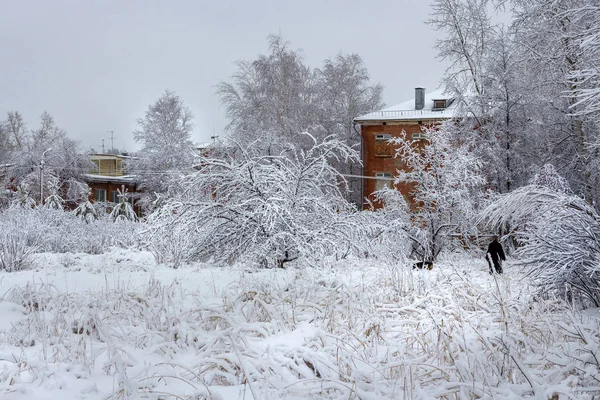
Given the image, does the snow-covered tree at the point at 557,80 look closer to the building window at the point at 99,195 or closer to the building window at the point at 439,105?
the building window at the point at 439,105

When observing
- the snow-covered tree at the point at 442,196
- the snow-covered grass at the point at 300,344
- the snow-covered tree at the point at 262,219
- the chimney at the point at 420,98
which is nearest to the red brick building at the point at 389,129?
the chimney at the point at 420,98

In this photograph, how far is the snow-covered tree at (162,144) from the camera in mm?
31875

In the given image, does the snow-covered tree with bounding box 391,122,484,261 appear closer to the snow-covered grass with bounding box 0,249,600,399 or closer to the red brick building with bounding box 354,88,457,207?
the snow-covered grass with bounding box 0,249,600,399

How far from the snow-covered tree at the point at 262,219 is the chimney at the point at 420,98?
22665 mm

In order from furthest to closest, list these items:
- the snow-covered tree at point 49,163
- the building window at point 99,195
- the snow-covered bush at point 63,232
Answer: the building window at point 99,195, the snow-covered tree at point 49,163, the snow-covered bush at point 63,232

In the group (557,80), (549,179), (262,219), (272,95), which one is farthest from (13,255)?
(272,95)

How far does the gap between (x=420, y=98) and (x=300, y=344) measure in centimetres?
2928

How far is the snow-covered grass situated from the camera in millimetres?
3340

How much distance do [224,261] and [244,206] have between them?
1098 millimetres

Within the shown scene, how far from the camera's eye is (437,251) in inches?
600

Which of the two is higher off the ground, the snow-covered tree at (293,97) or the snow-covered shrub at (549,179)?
the snow-covered tree at (293,97)

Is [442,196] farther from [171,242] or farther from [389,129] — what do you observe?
[389,129]

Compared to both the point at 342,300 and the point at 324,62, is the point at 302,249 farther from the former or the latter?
the point at 324,62

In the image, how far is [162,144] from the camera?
109ft
